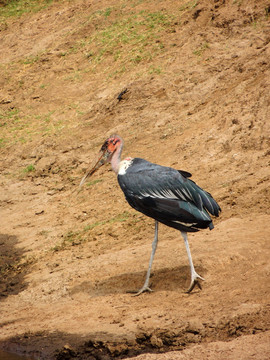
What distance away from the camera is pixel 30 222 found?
454 inches

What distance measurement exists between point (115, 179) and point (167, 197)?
17.0 ft

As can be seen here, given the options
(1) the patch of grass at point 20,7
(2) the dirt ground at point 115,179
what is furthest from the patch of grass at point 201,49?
(1) the patch of grass at point 20,7

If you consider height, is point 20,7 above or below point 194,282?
above

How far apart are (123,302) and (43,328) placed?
3.44 feet

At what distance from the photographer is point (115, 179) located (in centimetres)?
1223

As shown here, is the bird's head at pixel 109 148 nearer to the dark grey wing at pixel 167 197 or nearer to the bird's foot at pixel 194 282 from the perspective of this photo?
the dark grey wing at pixel 167 197

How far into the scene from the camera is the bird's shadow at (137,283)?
7.45 meters

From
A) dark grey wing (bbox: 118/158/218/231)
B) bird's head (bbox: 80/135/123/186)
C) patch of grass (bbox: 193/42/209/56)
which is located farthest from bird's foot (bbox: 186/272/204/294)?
patch of grass (bbox: 193/42/209/56)

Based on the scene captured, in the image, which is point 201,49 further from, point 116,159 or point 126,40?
point 116,159

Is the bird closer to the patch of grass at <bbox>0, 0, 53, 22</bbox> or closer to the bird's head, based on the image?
the bird's head

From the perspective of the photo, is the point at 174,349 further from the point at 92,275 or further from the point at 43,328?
the point at 92,275

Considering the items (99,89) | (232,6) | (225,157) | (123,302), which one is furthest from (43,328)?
(232,6)

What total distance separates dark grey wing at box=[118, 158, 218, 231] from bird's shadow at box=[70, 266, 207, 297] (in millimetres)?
774

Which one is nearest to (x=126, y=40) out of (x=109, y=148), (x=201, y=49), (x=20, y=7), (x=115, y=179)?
(x=201, y=49)
